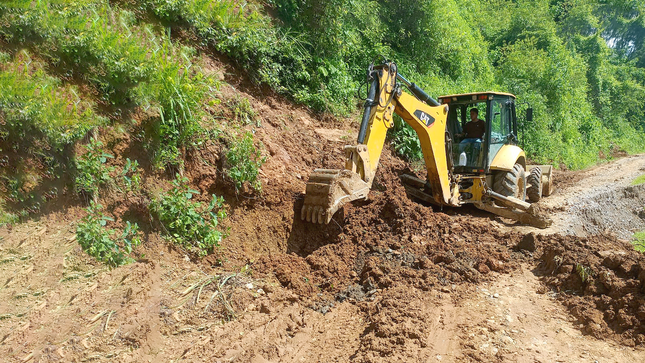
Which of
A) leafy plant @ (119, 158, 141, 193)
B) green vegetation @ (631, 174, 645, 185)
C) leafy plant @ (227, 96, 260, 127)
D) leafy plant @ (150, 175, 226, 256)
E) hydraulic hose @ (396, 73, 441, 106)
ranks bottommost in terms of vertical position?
leafy plant @ (150, 175, 226, 256)

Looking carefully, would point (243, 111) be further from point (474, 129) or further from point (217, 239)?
point (474, 129)

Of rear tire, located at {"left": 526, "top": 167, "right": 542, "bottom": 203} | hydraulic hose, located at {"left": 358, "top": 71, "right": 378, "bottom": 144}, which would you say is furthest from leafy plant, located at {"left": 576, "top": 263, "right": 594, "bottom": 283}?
rear tire, located at {"left": 526, "top": 167, "right": 542, "bottom": 203}

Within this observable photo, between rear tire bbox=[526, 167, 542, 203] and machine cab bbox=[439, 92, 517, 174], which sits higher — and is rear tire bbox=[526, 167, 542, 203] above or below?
below

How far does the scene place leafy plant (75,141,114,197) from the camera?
14.8 ft

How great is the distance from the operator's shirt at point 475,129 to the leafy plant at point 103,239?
21.1 ft

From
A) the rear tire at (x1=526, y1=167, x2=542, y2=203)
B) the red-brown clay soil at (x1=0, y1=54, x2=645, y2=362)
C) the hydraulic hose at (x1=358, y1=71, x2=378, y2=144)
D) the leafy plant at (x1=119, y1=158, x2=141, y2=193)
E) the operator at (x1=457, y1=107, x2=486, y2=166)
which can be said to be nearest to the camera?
the red-brown clay soil at (x1=0, y1=54, x2=645, y2=362)

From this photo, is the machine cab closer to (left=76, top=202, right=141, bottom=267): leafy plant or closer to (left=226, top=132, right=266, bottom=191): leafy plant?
(left=226, top=132, right=266, bottom=191): leafy plant

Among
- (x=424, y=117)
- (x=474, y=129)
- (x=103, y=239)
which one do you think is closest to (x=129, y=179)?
(x=103, y=239)

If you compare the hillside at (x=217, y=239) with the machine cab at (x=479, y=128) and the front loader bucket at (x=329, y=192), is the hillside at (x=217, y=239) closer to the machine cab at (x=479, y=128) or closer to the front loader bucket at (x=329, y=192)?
the front loader bucket at (x=329, y=192)

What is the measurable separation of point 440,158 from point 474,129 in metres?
1.78

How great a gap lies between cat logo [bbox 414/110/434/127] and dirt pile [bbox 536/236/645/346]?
2.46 metres

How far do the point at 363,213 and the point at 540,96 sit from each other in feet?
51.6

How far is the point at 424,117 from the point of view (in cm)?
683

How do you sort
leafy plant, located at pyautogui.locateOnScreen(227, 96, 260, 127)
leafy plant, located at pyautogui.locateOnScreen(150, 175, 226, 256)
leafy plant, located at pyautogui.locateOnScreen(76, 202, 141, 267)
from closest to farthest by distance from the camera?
leafy plant, located at pyautogui.locateOnScreen(76, 202, 141, 267), leafy plant, located at pyautogui.locateOnScreen(150, 175, 226, 256), leafy plant, located at pyautogui.locateOnScreen(227, 96, 260, 127)
